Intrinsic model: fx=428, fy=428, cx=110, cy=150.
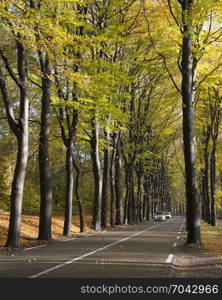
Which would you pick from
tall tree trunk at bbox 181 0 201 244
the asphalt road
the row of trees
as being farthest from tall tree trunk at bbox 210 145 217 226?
the asphalt road

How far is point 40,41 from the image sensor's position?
44.8 ft

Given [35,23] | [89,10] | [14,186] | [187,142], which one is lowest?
[14,186]

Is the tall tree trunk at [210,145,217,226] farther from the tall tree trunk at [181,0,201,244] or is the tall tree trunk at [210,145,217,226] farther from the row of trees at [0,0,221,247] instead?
the tall tree trunk at [181,0,201,244]

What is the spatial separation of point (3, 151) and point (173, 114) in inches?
671

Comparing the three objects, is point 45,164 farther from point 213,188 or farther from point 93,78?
point 213,188

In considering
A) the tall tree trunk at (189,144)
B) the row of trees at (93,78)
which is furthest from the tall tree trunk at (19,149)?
the tall tree trunk at (189,144)

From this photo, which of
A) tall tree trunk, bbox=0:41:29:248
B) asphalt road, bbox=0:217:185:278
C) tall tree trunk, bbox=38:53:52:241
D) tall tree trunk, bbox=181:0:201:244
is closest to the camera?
asphalt road, bbox=0:217:185:278

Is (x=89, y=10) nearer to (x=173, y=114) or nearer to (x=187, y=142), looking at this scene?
(x=187, y=142)

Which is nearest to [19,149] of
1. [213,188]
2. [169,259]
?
[169,259]

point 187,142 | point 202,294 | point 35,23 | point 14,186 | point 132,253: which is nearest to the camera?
point 202,294

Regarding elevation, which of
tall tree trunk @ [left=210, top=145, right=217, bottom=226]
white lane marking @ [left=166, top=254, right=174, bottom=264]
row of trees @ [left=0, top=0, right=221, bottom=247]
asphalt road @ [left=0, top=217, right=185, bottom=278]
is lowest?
white lane marking @ [left=166, top=254, right=174, bottom=264]

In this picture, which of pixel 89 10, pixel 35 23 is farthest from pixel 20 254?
pixel 89 10

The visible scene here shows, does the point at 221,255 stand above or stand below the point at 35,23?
below

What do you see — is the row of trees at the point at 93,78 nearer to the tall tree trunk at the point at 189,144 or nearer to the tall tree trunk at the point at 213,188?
the tall tree trunk at the point at 189,144
